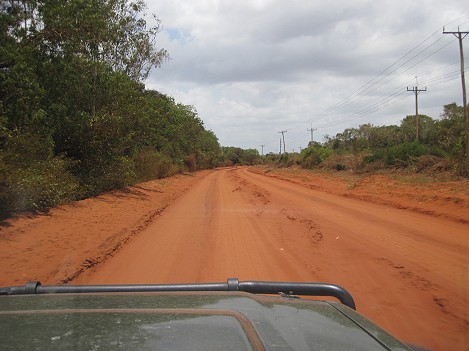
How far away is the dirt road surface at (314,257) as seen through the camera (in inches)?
227

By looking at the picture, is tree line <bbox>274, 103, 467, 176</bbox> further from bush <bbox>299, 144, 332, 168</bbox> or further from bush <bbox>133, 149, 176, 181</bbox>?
bush <bbox>133, 149, 176, 181</bbox>

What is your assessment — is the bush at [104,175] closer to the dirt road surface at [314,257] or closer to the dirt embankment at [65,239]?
the dirt embankment at [65,239]

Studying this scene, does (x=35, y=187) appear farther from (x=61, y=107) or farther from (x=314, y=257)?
(x=314, y=257)

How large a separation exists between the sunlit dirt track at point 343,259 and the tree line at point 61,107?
3877 millimetres

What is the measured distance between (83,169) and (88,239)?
10163mm

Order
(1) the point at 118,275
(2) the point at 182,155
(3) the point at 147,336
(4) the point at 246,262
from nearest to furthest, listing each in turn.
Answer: (3) the point at 147,336 → (1) the point at 118,275 → (4) the point at 246,262 → (2) the point at 182,155

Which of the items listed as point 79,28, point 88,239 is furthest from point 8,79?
point 88,239

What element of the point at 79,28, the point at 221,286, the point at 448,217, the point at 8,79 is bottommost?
the point at 448,217

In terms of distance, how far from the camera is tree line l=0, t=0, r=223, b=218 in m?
13.2

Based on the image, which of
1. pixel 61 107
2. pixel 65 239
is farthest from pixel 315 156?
pixel 65 239

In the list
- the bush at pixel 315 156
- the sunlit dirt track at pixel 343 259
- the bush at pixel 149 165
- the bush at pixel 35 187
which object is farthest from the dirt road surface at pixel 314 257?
the bush at pixel 315 156

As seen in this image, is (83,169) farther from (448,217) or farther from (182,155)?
(182,155)

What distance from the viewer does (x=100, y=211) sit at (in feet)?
48.9

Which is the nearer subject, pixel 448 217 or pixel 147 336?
pixel 147 336
